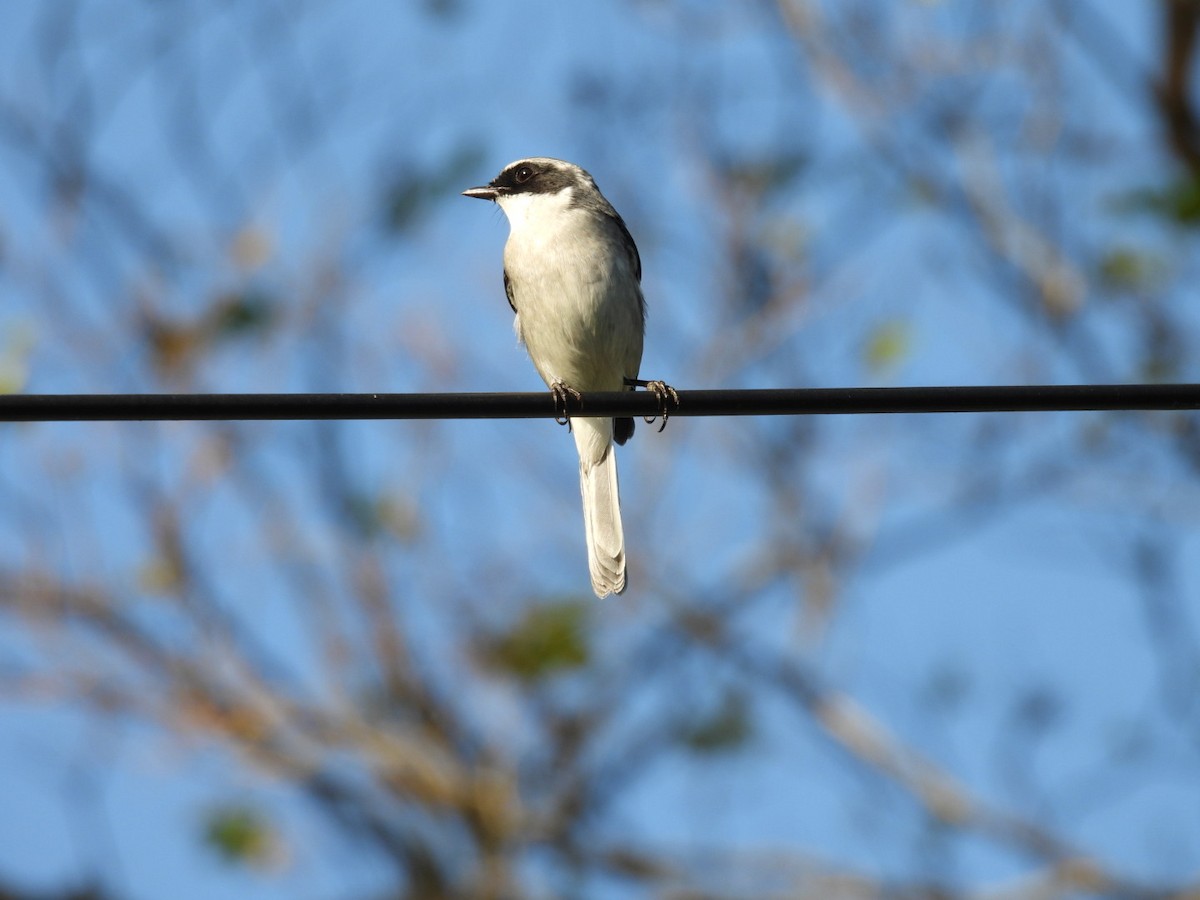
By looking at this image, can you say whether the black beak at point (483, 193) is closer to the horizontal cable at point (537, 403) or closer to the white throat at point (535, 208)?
the white throat at point (535, 208)

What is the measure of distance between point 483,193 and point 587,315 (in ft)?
4.30

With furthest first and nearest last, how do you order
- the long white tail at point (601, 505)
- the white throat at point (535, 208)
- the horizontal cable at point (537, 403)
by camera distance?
the white throat at point (535, 208), the long white tail at point (601, 505), the horizontal cable at point (537, 403)

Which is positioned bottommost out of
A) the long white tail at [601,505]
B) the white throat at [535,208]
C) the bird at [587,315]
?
the long white tail at [601,505]

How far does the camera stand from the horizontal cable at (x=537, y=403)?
3477mm

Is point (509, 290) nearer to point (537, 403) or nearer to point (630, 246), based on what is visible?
point (630, 246)

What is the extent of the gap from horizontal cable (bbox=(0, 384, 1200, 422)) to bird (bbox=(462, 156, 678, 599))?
2260mm

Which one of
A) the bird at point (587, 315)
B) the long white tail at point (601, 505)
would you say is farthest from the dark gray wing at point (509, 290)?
the long white tail at point (601, 505)

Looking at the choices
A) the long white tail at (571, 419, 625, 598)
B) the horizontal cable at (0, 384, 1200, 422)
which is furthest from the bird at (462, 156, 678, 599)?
the horizontal cable at (0, 384, 1200, 422)

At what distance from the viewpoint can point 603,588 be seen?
5.96 m

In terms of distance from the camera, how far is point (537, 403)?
12.2 ft

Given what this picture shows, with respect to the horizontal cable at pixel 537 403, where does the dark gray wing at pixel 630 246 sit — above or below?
above

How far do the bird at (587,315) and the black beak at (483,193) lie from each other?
399 mm

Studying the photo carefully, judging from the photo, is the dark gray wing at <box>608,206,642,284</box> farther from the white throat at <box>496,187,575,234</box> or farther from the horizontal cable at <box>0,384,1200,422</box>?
the horizontal cable at <box>0,384,1200,422</box>

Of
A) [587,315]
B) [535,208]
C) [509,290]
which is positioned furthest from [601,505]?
[535,208]
